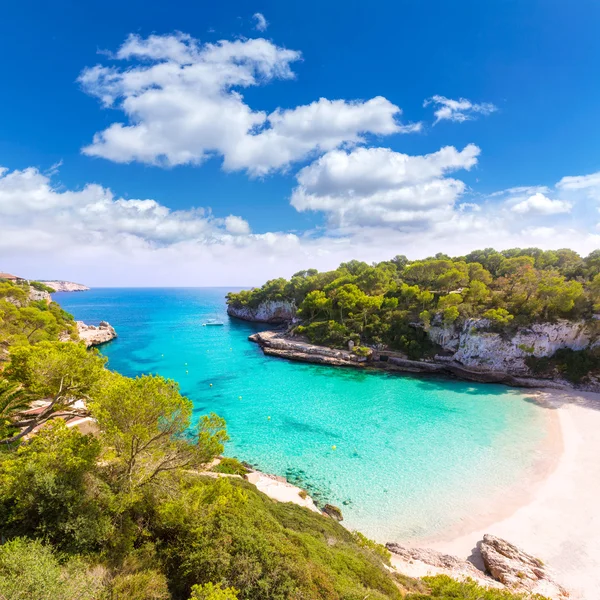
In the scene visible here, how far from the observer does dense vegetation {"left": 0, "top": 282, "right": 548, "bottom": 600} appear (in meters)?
6.25

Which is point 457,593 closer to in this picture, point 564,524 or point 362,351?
point 564,524

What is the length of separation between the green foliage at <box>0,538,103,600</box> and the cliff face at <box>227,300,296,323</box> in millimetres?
54494

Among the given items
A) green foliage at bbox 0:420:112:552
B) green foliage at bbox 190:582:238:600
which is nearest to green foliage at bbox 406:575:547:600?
green foliage at bbox 190:582:238:600

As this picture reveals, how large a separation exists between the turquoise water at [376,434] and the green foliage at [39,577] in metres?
11.9

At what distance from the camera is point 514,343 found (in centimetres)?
3325

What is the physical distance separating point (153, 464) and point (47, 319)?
94.7 feet

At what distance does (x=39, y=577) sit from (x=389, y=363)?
36.6 metres

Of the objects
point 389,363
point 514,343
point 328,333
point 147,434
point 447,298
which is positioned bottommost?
point 389,363

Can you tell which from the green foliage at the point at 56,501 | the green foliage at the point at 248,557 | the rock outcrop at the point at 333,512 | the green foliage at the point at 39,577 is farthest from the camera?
the rock outcrop at the point at 333,512

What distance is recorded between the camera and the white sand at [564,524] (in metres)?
11.8

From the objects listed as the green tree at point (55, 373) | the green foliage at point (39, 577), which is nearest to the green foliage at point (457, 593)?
the green foliage at point (39, 577)

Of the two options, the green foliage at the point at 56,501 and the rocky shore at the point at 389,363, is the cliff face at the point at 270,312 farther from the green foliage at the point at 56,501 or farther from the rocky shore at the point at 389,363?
the green foliage at the point at 56,501

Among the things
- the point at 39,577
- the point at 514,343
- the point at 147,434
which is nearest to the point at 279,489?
the point at 147,434

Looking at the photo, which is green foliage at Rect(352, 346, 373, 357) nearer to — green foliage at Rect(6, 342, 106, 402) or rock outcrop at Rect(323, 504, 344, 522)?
rock outcrop at Rect(323, 504, 344, 522)
